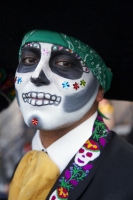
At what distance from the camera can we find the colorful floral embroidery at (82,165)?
1.88 meters

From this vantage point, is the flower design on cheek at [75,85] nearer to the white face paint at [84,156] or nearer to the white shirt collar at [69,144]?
the white shirt collar at [69,144]

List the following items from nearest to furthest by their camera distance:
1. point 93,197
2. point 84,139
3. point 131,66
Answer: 1. point 93,197
2. point 84,139
3. point 131,66

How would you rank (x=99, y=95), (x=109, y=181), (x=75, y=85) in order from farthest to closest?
(x=99, y=95)
(x=75, y=85)
(x=109, y=181)

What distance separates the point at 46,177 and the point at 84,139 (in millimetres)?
237

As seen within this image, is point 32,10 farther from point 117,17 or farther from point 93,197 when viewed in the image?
point 93,197

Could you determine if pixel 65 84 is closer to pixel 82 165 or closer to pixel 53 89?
pixel 53 89

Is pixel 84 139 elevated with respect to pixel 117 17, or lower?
lower

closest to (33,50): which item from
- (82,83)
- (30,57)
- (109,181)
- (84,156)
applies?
(30,57)

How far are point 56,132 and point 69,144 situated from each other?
0.09 m

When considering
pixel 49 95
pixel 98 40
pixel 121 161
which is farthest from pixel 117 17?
pixel 121 161

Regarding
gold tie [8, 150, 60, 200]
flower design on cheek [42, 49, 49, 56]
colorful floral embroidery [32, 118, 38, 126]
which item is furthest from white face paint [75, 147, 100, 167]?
flower design on cheek [42, 49, 49, 56]

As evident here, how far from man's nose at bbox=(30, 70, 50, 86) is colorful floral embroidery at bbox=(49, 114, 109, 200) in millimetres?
300

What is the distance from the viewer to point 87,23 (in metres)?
1.95

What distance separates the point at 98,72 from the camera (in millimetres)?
2051
